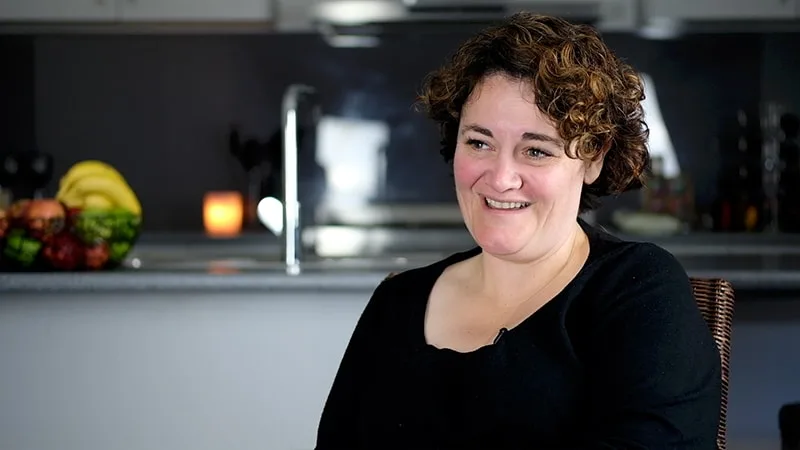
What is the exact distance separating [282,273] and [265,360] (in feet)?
0.63

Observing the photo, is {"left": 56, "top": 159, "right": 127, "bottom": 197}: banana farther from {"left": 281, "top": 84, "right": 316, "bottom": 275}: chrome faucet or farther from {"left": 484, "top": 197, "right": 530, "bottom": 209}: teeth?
{"left": 484, "top": 197, "right": 530, "bottom": 209}: teeth

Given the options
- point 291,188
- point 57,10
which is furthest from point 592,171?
point 57,10

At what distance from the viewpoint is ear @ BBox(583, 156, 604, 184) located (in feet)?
4.25

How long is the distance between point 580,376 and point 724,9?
2934 millimetres

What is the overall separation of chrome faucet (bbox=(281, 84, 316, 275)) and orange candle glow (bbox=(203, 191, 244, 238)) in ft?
5.19

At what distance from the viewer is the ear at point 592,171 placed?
130cm

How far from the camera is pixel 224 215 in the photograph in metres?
4.03

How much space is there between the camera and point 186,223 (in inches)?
162

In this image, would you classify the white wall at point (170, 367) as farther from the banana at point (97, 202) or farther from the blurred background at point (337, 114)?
the blurred background at point (337, 114)

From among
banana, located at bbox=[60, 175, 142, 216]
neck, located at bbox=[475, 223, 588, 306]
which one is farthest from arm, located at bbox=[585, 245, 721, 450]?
banana, located at bbox=[60, 175, 142, 216]

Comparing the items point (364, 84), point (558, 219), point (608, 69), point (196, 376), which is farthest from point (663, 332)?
point (364, 84)

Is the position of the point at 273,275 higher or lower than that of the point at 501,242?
lower

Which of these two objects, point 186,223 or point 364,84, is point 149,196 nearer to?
point 186,223

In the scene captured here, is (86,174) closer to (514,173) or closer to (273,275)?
(273,275)
